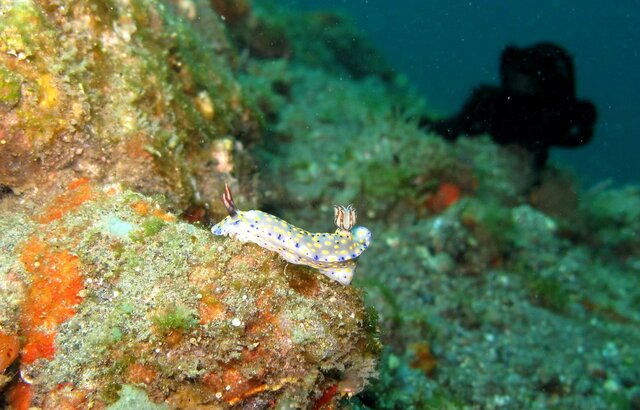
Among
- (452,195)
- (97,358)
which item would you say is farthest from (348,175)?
(97,358)

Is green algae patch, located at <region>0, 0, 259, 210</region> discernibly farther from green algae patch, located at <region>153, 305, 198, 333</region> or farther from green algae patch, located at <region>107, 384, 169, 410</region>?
green algae patch, located at <region>107, 384, 169, 410</region>

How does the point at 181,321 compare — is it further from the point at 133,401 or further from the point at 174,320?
the point at 133,401

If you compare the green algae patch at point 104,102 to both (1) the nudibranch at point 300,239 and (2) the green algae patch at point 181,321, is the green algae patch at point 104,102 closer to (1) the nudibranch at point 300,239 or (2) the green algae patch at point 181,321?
(2) the green algae patch at point 181,321

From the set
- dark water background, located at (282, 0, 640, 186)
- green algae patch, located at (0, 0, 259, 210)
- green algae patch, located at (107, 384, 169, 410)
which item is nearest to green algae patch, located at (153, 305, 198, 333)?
green algae patch, located at (107, 384, 169, 410)

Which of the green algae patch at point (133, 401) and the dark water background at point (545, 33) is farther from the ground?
the green algae patch at point (133, 401)

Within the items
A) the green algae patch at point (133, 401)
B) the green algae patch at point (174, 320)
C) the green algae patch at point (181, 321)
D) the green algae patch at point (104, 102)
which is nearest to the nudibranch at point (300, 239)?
the green algae patch at point (181, 321)

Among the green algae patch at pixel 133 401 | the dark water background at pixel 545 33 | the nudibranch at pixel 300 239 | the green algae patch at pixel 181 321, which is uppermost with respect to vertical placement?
the nudibranch at pixel 300 239

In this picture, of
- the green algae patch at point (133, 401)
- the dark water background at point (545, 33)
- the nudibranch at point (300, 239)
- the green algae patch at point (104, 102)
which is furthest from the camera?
the dark water background at point (545, 33)

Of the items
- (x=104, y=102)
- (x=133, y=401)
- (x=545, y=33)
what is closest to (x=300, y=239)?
(x=133, y=401)
